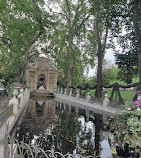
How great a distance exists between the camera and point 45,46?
1053 inches

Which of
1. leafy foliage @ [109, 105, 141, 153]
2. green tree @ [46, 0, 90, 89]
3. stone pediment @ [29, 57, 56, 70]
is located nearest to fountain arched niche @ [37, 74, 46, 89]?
stone pediment @ [29, 57, 56, 70]

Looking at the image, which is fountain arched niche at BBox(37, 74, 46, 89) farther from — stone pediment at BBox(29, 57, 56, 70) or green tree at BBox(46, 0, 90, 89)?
green tree at BBox(46, 0, 90, 89)

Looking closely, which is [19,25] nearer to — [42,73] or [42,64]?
[42,64]

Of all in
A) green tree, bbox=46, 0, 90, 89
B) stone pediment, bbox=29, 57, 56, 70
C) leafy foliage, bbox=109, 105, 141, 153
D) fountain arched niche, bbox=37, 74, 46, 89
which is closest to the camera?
leafy foliage, bbox=109, 105, 141, 153

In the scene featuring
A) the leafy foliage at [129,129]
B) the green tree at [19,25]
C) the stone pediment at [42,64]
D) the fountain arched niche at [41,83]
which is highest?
the green tree at [19,25]

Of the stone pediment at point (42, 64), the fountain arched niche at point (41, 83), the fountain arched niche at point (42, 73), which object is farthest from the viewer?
the fountain arched niche at point (41, 83)

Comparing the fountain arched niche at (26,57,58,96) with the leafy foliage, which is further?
the fountain arched niche at (26,57,58,96)

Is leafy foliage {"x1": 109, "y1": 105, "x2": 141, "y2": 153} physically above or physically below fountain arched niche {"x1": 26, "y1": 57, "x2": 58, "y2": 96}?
below

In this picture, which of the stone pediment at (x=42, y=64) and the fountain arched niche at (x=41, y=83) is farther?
the fountain arched niche at (x=41, y=83)

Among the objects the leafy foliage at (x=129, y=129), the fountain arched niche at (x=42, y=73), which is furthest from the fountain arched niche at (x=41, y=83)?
the leafy foliage at (x=129, y=129)

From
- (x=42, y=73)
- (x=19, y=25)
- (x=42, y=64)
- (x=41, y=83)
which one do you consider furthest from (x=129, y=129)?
(x=41, y=83)

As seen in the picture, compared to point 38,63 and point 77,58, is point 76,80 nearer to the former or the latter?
point 77,58

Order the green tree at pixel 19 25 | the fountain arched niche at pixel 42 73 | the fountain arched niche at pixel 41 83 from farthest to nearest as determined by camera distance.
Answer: the fountain arched niche at pixel 41 83 → the fountain arched niche at pixel 42 73 → the green tree at pixel 19 25

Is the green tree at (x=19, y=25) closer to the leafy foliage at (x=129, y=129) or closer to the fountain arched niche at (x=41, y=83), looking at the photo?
the fountain arched niche at (x=41, y=83)
